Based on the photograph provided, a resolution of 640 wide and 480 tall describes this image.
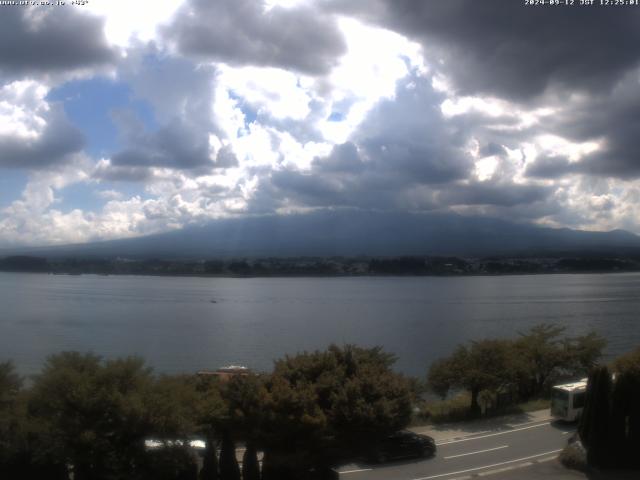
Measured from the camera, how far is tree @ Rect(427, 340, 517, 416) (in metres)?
21.6

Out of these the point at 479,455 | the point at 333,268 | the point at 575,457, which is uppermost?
the point at 333,268

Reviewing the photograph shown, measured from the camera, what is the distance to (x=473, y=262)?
15788 cm

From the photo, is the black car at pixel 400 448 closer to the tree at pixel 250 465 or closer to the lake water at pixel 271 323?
the tree at pixel 250 465

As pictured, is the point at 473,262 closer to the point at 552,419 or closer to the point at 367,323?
the point at 367,323

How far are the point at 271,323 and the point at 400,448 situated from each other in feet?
146

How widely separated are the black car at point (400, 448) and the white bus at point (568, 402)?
5257 mm

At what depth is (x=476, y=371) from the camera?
21.7m

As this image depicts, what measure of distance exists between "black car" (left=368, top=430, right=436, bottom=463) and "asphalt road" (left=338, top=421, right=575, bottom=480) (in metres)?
0.15

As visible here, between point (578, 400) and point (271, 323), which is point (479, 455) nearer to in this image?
Answer: point (578, 400)

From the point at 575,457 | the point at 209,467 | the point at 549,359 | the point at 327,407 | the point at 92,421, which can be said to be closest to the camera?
the point at 92,421

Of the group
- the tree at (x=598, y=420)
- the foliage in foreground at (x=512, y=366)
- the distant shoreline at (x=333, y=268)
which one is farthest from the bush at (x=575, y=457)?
the distant shoreline at (x=333, y=268)

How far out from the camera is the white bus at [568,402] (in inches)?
706

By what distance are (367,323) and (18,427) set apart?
48.6 metres

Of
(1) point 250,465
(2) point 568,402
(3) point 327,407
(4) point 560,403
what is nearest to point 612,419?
(2) point 568,402
